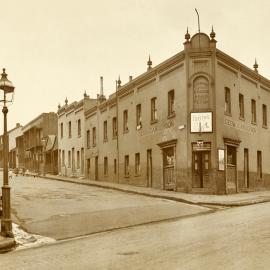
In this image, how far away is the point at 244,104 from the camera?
3150 centimetres

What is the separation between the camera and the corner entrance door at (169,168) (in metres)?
29.5

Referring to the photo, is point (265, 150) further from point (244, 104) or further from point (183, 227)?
point (183, 227)

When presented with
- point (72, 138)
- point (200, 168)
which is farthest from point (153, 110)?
point (72, 138)

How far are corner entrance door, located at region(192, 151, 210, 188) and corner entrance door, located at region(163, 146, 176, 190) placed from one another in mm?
A: 1724

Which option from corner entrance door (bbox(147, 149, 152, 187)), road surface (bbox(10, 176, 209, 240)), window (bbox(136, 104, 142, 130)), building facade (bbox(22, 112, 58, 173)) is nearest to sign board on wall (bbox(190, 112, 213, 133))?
road surface (bbox(10, 176, 209, 240))

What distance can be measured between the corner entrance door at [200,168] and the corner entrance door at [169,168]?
5.66ft

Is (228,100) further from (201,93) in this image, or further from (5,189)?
(5,189)

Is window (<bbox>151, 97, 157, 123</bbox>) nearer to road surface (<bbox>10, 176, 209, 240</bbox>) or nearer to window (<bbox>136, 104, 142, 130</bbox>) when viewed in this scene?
window (<bbox>136, 104, 142, 130</bbox>)

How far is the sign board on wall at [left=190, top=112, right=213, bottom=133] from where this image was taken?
2764 cm

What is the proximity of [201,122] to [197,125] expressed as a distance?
26 centimetres

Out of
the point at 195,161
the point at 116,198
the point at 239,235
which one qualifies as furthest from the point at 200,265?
the point at 195,161

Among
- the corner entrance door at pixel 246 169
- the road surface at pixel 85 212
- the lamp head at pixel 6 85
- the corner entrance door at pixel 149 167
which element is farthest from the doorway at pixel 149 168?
the lamp head at pixel 6 85

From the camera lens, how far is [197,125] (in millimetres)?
27766

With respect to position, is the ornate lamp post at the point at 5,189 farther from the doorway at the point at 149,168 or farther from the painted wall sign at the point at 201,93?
the doorway at the point at 149,168
